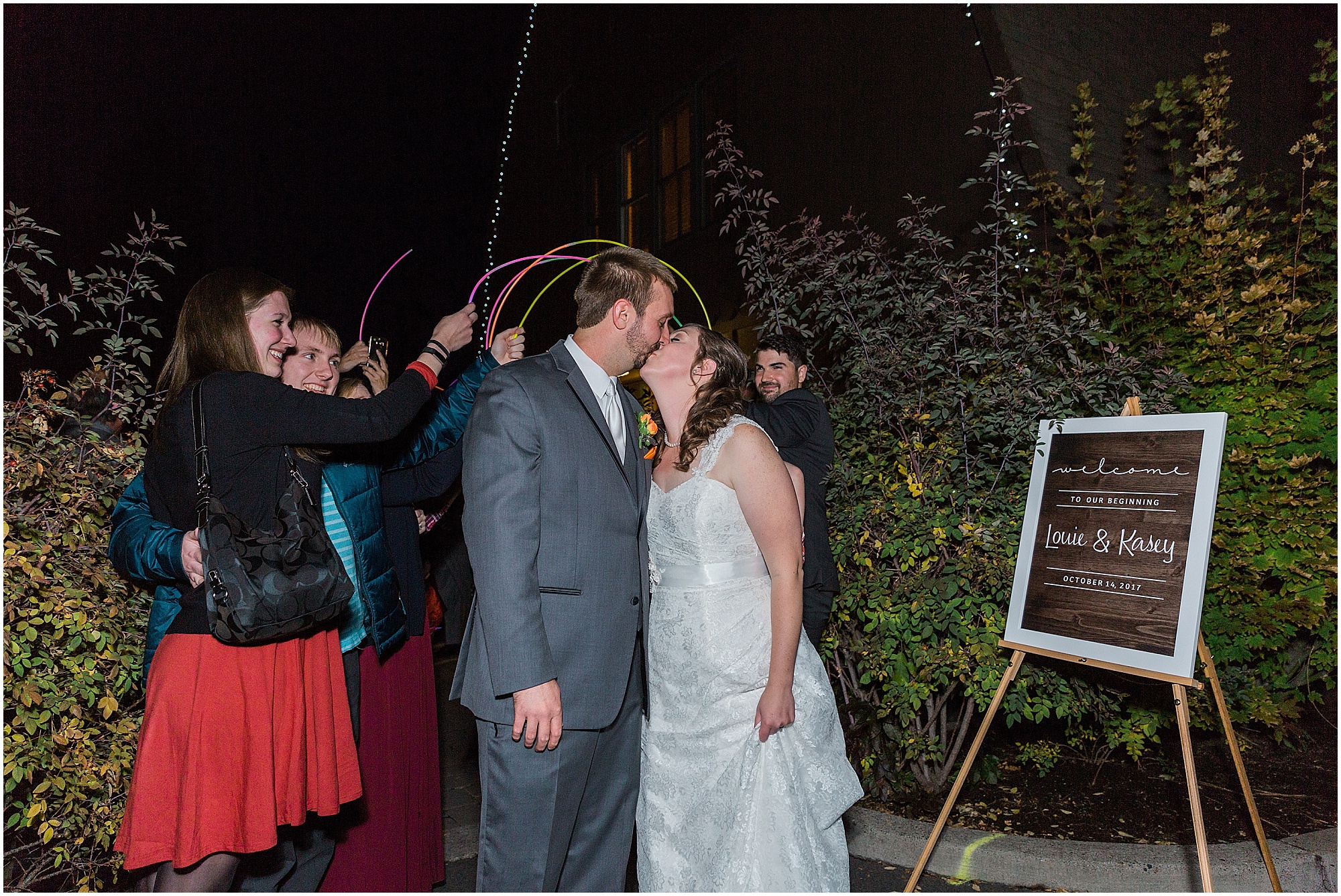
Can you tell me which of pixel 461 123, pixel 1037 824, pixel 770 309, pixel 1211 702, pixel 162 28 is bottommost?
pixel 1037 824

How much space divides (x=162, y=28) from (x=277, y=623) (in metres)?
5.92

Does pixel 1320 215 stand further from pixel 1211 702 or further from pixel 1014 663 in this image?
pixel 1014 663

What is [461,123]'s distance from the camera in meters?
9.33

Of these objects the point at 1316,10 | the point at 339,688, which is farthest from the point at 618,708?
the point at 1316,10

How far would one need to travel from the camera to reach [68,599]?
8.40ft

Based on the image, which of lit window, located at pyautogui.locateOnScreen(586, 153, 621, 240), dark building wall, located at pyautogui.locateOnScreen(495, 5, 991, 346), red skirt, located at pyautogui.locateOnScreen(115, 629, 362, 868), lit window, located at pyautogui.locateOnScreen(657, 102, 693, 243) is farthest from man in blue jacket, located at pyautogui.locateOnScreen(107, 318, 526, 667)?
lit window, located at pyautogui.locateOnScreen(586, 153, 621, 240)

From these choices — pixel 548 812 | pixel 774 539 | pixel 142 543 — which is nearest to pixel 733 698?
pixel 774 539

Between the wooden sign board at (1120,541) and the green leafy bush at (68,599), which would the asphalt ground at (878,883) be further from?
the green leafy bush at (68,599)

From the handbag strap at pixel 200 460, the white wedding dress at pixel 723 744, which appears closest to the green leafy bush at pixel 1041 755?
the white wedding dress at pixel 723 744

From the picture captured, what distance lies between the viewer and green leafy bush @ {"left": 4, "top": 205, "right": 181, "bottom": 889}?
8.27 feet

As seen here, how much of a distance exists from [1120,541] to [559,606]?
6.79ft

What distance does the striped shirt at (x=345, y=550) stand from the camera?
2.76 metres

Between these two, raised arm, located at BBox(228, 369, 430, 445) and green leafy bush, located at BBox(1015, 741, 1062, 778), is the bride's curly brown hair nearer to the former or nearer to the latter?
raised arm, located at BBox(228, 369, 430, 445)

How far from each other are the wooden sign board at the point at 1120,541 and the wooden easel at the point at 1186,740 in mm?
24
